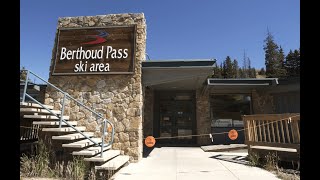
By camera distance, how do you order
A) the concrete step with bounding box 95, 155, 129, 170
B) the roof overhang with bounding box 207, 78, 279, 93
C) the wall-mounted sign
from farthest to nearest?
the roof overhang with bounding box 207, 78, 279, 93, the wall-mounted sign, the concrete step with bounding box 95, 155, 129, 170

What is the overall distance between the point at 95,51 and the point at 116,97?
6.49ft

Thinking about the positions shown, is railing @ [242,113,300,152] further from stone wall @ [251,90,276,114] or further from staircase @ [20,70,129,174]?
stone wall @ [251,90,276,114]

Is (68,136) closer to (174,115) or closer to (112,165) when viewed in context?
(112,165)

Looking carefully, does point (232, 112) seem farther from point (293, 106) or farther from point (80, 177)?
point (80, 177)

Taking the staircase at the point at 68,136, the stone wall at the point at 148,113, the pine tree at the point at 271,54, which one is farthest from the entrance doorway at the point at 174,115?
the pine tree at the point at 271,54

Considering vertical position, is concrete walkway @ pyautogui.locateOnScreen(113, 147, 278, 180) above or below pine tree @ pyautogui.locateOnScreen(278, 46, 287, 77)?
below

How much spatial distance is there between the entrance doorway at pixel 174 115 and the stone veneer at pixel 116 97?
475cm

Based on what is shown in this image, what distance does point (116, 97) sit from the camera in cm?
902

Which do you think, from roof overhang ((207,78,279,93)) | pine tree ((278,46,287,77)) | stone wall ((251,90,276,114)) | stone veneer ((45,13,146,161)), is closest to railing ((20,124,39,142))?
stone veneer ((45,13,146,161))

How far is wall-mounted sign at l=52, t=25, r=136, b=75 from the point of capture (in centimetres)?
914

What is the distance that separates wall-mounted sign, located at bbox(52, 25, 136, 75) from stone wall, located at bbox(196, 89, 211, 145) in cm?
561
